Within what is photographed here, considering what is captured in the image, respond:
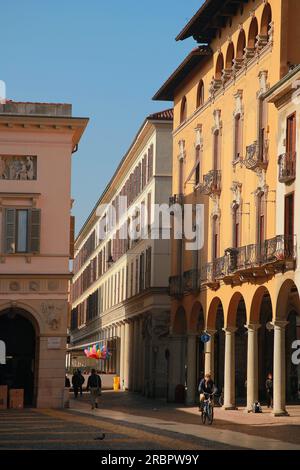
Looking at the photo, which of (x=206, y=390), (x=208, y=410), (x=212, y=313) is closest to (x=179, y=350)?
(x=212, y=313)

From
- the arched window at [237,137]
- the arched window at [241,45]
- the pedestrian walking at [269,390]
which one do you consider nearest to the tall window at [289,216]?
the arched window at [237,137]

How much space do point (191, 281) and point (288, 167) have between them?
1672 cm

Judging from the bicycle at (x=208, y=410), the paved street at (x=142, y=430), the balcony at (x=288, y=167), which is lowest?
the paved street at (x=142, y=430)

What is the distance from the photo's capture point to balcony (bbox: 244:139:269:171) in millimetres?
45812

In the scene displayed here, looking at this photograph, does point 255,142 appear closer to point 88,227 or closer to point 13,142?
point 13,142

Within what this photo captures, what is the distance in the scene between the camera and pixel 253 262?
151ft

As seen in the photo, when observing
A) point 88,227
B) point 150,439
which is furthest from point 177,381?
point 88,227

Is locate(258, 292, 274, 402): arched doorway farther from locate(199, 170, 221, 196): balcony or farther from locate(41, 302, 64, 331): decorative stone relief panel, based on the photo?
locate(41, 302, 64, 331): decorative stone relief panel

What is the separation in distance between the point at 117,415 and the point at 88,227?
80646 mm

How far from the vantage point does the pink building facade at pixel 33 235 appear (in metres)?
52.2

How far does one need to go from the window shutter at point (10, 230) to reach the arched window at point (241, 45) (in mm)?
11717

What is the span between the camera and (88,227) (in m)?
126

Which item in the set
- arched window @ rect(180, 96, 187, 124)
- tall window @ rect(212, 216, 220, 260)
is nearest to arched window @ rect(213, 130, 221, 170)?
tall window @ rect(212, 216, 220, 260)

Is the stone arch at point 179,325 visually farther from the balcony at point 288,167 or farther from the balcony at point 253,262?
the balcony at point 288,167
